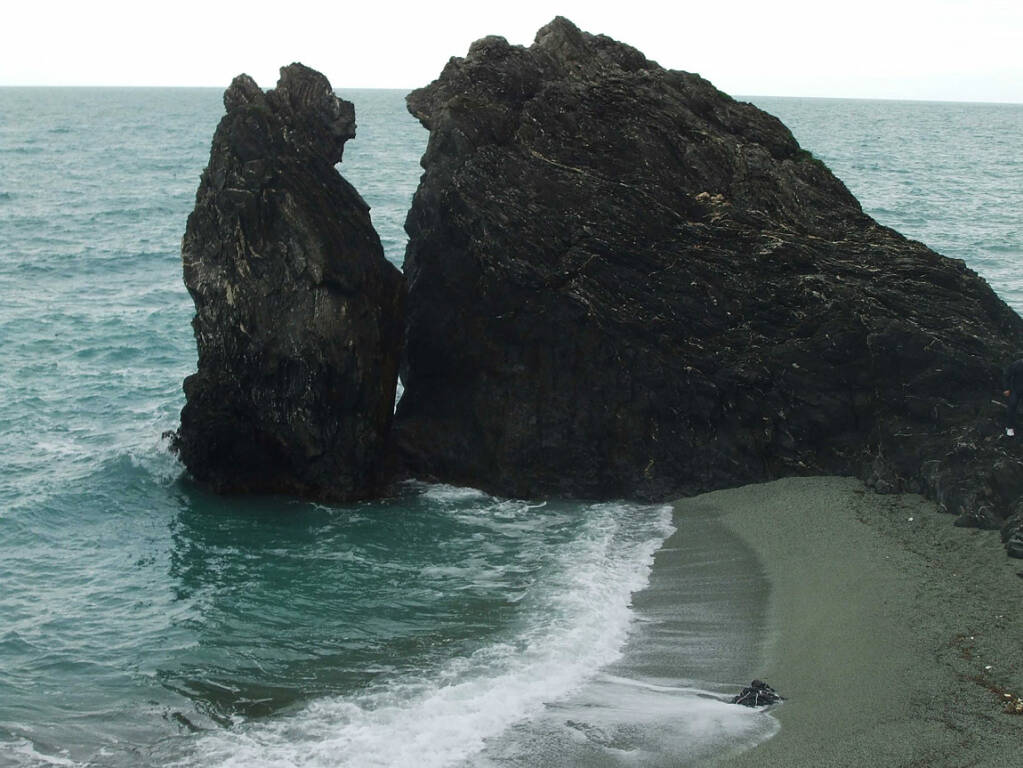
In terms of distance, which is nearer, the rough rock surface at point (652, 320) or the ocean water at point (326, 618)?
the ocean water at point (326, 618)

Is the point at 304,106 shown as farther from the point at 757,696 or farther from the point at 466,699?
the point at 757,696

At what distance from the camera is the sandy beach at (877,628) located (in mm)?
11758

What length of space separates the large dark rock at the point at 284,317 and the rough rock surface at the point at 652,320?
1401 millimetres

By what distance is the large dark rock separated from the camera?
1977 centimetres

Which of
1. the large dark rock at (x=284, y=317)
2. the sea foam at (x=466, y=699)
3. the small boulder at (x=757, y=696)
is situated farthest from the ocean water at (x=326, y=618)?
the large dark rock at (x=284, y=317)

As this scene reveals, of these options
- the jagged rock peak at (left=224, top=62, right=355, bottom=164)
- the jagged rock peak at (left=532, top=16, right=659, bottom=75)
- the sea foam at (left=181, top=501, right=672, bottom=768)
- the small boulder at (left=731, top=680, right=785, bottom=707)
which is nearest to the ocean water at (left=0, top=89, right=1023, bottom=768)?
the sea foam at (left=181, top=501, right=672, bottom=768)

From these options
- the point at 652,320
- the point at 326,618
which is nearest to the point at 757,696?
the point at 326,618

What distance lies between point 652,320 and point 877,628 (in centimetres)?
768

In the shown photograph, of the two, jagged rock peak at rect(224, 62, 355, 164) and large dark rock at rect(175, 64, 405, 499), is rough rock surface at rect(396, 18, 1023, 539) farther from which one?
jagged rock peak at rect(224, 62, 355, 164)

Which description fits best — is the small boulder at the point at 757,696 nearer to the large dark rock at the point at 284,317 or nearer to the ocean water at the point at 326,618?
the ocean water at the point at 326,618

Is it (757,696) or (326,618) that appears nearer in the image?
(757,696)

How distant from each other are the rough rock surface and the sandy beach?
4.15 feet

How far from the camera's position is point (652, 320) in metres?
20.3

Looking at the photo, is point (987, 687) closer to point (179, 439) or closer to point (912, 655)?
point (912, 655)
